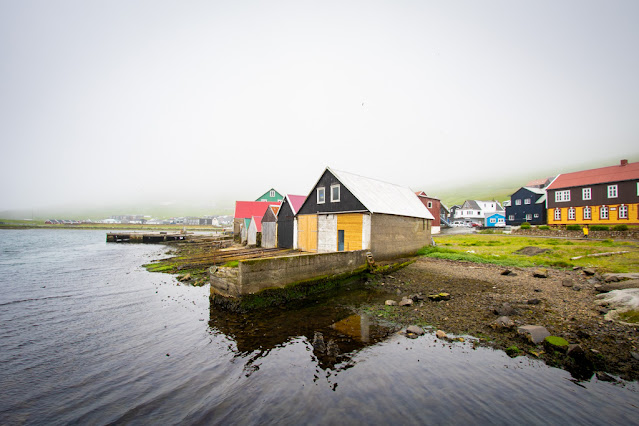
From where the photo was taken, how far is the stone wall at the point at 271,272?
12.8 meters

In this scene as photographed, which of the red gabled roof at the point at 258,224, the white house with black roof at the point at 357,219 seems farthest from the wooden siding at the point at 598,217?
the red gabled roof at the point at 258,224

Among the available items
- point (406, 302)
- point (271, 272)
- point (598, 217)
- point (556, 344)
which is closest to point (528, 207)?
point (598, 217)

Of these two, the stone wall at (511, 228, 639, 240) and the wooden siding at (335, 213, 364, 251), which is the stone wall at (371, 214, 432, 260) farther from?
the stone wall at (511, 228, 639, 240)

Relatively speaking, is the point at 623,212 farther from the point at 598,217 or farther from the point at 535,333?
the point at 535,333

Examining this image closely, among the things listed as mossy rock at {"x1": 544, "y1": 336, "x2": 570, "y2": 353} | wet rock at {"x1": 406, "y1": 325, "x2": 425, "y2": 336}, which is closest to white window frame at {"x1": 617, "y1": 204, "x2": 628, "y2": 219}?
mossy rock at {"x1": 544, "y1": 336, "x2": 570, "y2": 353}

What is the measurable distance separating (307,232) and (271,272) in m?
13.0

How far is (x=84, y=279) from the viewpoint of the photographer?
22.4m

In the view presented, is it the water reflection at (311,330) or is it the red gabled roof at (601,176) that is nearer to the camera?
the water reflection at (311,330)

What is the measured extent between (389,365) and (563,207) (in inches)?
1993

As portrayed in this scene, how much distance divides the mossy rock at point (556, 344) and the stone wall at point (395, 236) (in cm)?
1303

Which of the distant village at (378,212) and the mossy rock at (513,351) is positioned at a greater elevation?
the distant village at (378,212)

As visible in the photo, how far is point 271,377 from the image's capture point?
24.9ft

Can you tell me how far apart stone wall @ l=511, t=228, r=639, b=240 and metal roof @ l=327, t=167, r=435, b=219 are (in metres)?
20.6

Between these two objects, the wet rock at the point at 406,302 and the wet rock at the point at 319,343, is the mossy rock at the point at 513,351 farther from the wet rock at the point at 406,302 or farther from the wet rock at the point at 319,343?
the wet rock at the point at 319,343
